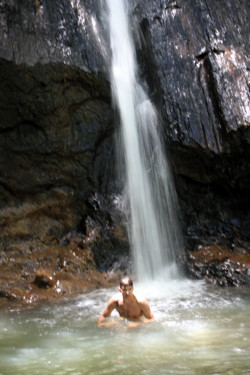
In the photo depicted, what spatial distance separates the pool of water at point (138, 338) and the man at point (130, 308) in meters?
0.14

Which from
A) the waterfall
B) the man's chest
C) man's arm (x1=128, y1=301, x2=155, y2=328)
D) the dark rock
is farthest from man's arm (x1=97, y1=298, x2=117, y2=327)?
the waterfall

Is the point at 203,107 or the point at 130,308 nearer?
the point at 130,308

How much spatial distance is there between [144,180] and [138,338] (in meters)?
4.94

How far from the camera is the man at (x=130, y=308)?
237 inches

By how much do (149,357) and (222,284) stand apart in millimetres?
4103

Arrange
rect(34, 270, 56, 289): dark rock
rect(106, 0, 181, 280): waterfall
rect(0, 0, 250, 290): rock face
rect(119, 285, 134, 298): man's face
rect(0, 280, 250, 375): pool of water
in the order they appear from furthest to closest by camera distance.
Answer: rect(106, 0, 181, 280): waterfall < rect(0, 0, 250, 290): rock face < rect(34, 270, 56, 289): dark rock < rect(119, 285, 134, 298): man's face < rect(0, 280, 250, 375): pool of water

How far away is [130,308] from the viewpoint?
242 inches

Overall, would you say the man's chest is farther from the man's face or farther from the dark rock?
the dark rock

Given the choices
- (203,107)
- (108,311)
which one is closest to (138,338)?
(108,311)

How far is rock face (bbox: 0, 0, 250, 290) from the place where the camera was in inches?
361

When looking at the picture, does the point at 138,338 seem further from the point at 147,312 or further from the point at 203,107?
the point at 203,107

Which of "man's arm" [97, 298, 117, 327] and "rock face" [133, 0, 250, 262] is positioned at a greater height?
"rock face" [133, 0, 250, 262]

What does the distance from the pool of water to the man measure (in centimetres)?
14

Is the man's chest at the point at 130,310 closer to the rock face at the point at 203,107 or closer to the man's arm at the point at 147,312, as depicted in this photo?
the man's arm at the point at 147,312
